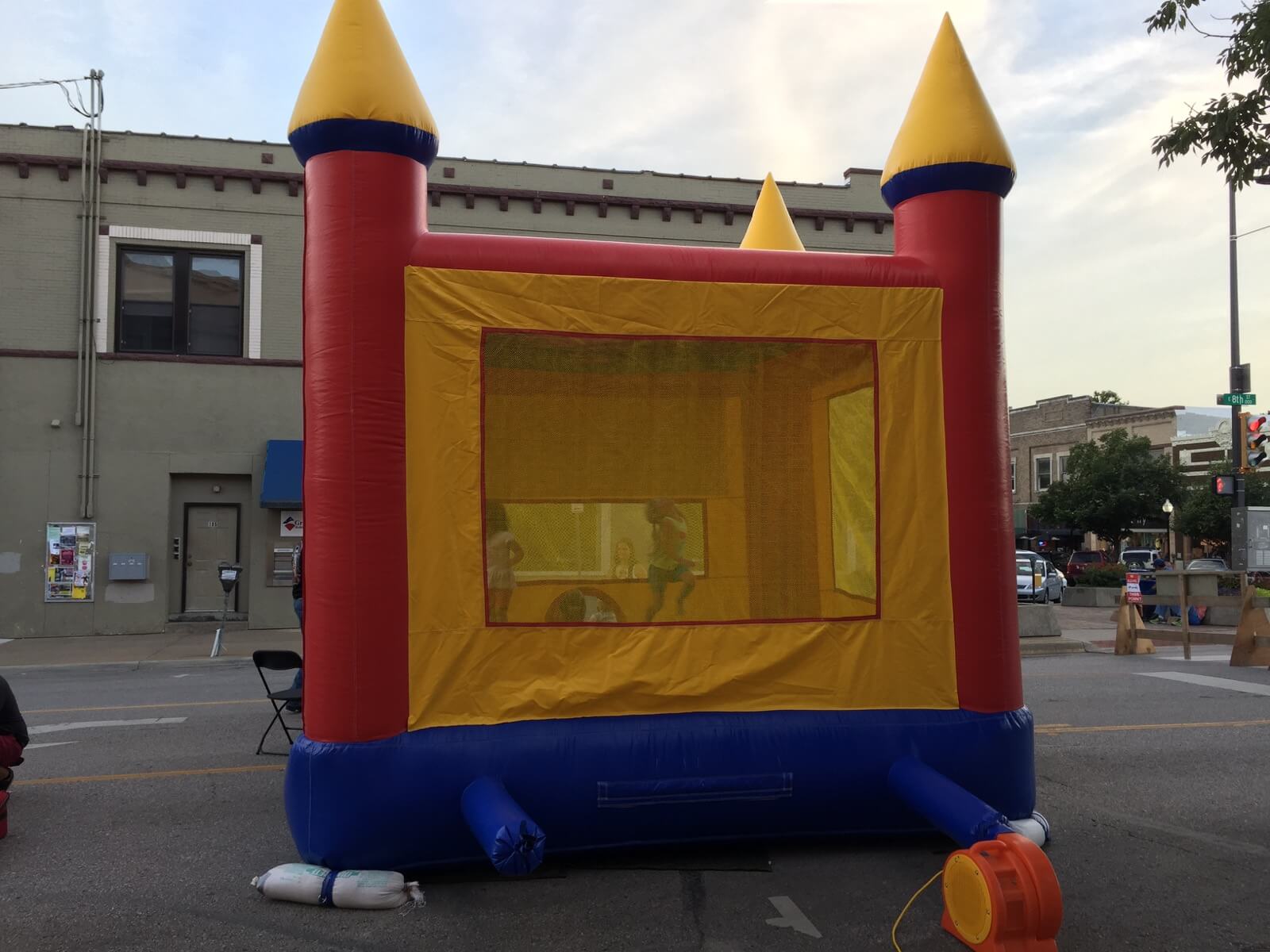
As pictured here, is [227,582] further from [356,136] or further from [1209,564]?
[1209,564]

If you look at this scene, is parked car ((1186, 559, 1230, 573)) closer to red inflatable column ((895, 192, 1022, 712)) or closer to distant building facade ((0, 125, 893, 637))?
distant building facade ((0, 125, 893, 637))

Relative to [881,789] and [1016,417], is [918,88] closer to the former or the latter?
[881,789]

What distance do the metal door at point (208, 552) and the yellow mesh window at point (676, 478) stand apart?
14.6 meters

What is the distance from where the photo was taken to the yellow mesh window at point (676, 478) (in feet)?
16.0

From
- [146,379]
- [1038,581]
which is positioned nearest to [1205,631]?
[1038,581]

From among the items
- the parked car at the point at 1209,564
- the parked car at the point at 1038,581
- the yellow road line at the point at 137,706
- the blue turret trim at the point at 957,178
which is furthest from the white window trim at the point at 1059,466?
the blue turret trim at the point at 957,178

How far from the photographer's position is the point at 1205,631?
13.8 m

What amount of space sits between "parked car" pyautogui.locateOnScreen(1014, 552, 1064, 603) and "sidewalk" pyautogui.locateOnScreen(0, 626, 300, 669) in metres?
18.7

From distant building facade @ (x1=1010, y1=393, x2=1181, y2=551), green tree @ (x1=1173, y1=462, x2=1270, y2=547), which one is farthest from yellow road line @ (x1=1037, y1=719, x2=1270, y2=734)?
distant building facade @ (x1=1010, y1=393, x2=1181, y2=551)

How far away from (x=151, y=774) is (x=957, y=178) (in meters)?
6.28

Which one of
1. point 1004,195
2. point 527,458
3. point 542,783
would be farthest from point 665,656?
point 1004,195

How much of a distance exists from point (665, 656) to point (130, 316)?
15.9 m

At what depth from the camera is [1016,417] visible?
173ft

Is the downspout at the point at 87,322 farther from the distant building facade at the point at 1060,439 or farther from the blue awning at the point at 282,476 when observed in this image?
the distant building facade at the point at 1060,439
